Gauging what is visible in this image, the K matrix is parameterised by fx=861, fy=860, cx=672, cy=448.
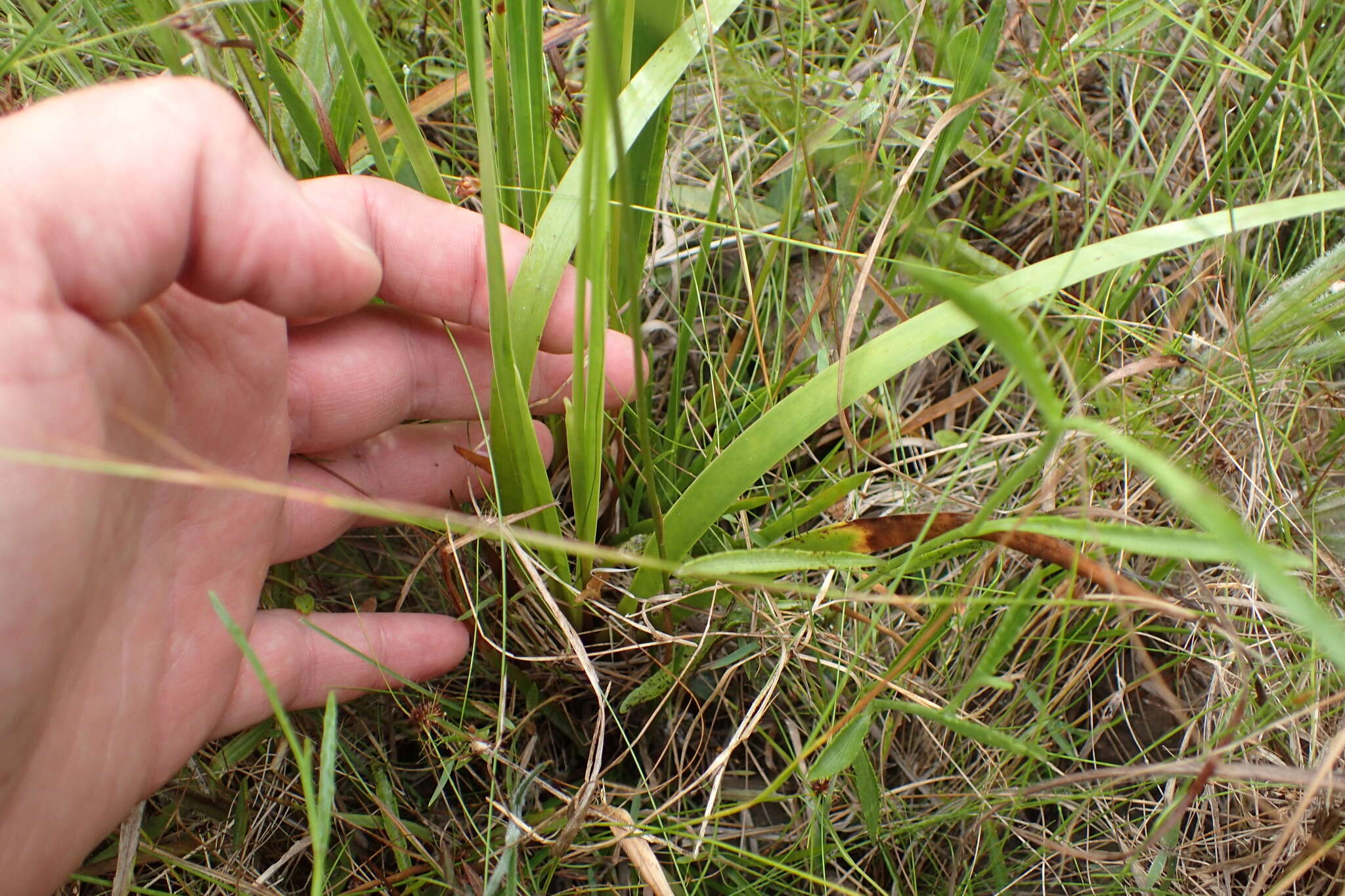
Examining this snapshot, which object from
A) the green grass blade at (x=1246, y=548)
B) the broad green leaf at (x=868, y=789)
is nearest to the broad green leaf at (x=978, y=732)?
the broad green leaf at (x=868, y=789)

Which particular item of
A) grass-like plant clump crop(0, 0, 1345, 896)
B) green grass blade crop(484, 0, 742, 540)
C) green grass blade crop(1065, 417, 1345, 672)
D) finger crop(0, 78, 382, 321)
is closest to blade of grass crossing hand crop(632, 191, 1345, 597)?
grass-like plant clump crop(0, 0, 1345, 896)

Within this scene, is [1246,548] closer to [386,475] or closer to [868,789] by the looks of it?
[868,789]

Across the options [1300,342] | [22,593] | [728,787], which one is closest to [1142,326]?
[1300,342]

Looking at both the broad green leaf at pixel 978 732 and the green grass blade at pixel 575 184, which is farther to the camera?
the green grass blade at pixel 575 184

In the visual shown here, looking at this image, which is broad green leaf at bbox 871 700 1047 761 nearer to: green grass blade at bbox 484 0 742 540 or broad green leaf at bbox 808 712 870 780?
broad green leaf at bbox 808 712 870 780

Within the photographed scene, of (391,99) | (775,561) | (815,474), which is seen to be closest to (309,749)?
(775,561)

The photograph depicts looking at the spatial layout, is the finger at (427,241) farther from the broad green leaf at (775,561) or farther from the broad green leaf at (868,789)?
the broad green leaf at (868,789)

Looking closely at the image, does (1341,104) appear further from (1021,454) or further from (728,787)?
(728,787)
